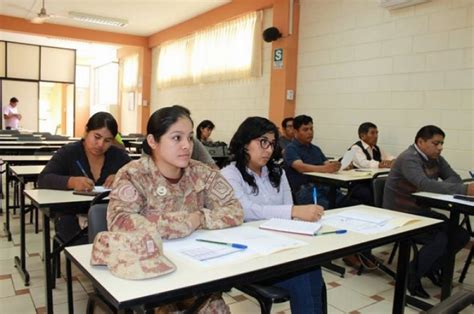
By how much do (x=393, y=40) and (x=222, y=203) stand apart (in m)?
3.89

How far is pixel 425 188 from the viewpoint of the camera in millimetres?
2893

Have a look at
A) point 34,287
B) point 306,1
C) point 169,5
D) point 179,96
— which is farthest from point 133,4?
point 34,287

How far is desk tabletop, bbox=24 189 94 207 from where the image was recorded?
225 cm

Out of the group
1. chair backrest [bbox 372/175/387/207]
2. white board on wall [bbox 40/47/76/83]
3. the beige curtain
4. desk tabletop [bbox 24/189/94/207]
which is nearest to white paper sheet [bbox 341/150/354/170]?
chair backrest [bbox 372/175/387/207]

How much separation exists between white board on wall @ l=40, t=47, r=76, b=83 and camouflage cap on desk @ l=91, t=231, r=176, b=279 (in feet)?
38.1

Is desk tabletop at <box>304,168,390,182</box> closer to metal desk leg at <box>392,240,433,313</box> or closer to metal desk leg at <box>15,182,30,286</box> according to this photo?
metal desk leg at <box>392,240,433,313</box>

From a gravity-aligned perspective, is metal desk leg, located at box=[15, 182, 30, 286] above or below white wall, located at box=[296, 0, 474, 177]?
below

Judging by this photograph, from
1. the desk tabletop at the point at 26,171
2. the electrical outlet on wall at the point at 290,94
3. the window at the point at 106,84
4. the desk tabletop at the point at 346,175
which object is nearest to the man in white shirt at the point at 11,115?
the window at the point at 106,84

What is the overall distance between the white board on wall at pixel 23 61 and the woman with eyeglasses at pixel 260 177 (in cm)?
1079

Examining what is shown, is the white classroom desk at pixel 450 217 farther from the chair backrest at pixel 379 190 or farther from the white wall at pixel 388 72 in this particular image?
the white wall at pixel 388 72

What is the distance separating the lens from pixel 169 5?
7.51 meters

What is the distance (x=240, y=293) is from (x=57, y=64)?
10.8 metres

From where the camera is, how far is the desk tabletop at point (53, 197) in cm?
225

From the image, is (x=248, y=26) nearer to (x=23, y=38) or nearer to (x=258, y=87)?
(x=258, y=87)
